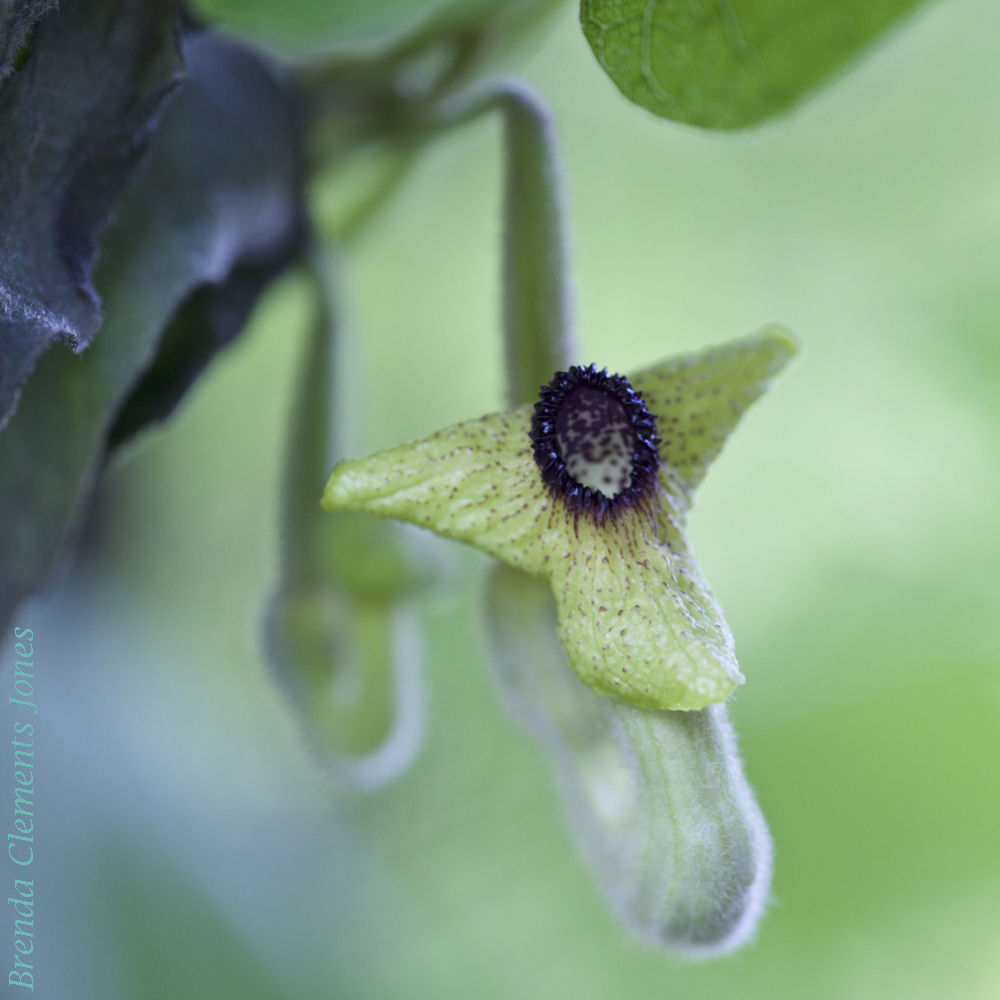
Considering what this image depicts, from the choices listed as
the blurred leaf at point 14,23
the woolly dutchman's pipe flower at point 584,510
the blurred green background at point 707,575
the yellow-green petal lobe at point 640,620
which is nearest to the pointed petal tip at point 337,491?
the woolly dutchman's pipe flower at point 584,510

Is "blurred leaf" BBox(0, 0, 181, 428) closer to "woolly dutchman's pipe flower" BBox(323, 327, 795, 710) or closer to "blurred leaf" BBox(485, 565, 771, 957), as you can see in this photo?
"woolly dutchman's pipe flower" BBox(323, 327, 795, 710)

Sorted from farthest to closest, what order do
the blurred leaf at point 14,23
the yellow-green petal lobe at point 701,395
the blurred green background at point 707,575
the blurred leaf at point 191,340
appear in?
the blurred green background at point 707,575 → the blurred leaf at point 191,340 → the yellow-green petal lobe at point 701,395 → the blurred leaf at point 14,23

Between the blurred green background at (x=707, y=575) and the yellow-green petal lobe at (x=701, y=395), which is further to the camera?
the blurred green background at (x=707, y=575)

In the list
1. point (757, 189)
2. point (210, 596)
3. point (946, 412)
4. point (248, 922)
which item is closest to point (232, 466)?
point (210, 596)

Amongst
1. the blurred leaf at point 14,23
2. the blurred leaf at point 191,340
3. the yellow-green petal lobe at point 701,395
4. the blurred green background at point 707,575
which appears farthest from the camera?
the blurred green background at point 707,575

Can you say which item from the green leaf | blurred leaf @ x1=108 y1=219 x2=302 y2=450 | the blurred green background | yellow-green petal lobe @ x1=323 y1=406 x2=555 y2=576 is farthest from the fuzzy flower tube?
the blurred green background

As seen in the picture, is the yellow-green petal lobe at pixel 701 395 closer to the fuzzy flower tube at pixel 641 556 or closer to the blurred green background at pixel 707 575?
the fuzzy flower tube at pixel 641 556

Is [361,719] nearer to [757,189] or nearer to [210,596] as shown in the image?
[210,596]
